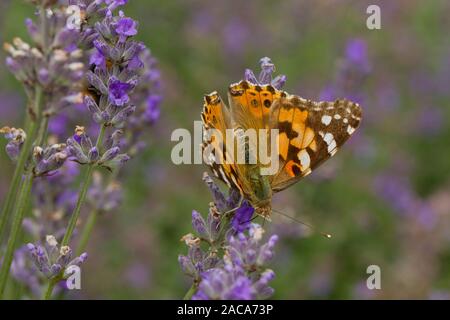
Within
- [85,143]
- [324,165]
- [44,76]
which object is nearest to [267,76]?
[85,143]

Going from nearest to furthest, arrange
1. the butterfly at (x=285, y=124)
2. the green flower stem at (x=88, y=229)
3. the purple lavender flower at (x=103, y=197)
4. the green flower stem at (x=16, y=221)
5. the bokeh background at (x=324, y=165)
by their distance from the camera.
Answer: the green flower stem at (x=16, y=221) → the butterfly at (x=285, y=124) → the green flower stem at (x=88, y=229) → the purple lavender flower at (x=103, y=197) → the bokeh background at (x=324, y=165)

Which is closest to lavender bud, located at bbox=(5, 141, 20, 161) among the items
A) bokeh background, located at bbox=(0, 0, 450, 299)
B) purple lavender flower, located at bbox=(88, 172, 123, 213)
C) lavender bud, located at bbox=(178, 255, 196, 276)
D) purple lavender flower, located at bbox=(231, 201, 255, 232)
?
lavender bud, located at bbox=(178, 255, 196, 276)

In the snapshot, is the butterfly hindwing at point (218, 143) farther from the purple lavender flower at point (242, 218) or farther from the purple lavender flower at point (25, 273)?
the purple lavender flower at point (25, 273)

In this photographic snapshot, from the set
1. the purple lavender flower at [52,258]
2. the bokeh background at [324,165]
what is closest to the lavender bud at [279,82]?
the purple lavender flower at [52,258]

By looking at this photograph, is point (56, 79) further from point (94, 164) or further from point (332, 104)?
point (332, 104)

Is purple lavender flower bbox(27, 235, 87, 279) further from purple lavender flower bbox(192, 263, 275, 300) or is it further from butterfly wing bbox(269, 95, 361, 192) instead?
butterfly wing bbox(269, 95, 361, 192)

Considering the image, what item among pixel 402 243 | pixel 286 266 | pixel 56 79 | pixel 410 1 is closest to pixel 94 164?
pixel 56 79
